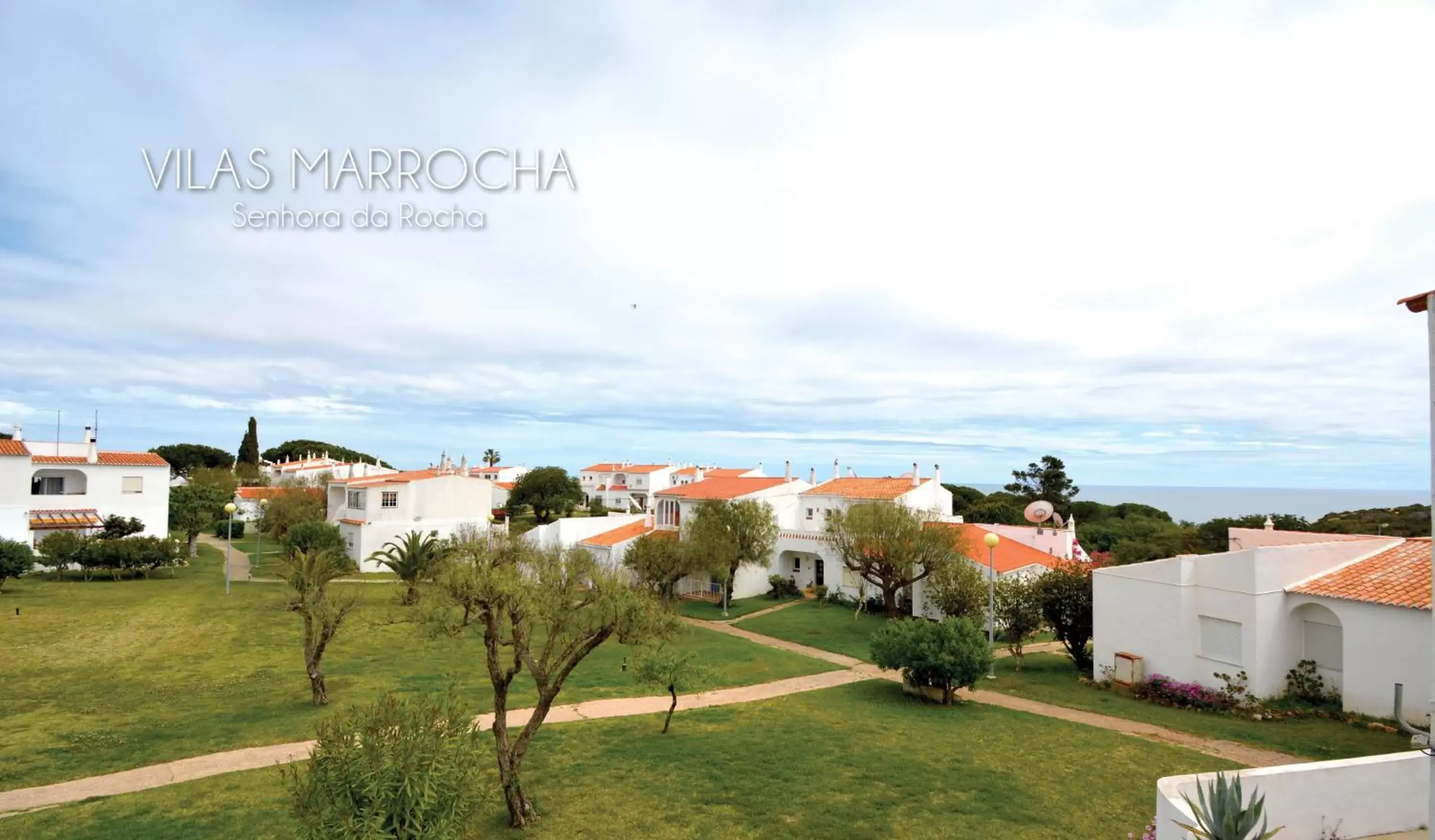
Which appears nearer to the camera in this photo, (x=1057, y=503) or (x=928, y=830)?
(x=928, y=830)

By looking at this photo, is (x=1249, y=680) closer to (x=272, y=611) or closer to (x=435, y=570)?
(x=435, y=570)

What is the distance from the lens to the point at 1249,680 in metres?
17.6

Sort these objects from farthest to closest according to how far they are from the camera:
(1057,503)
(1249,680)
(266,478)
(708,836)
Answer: (266,478) → (1057,503) → (1249,680) → (708,836)

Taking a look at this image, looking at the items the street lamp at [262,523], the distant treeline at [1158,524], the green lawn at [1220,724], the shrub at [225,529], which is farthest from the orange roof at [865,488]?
the shrub at [225,529]

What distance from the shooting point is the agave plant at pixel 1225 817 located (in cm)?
706

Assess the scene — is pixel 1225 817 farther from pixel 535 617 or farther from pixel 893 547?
pixel 893 547

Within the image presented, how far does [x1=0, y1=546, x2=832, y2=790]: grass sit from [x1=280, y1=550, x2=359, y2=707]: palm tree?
0.79 metres

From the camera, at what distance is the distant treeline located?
43750 millimetres

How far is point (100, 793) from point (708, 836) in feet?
36.0

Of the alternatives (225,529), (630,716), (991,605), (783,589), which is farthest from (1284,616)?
(225,529)

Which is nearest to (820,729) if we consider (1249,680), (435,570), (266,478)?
(435,570)

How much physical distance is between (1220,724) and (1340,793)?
365 inches

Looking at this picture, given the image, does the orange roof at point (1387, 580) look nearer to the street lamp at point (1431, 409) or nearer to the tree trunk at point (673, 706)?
the street lamp at point (1431, 409)

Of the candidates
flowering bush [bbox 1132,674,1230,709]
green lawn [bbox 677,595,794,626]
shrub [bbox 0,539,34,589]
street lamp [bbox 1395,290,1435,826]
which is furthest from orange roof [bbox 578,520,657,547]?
street lamp [bbox 1395,290,1435,826]
